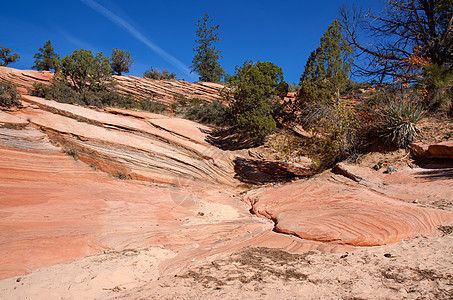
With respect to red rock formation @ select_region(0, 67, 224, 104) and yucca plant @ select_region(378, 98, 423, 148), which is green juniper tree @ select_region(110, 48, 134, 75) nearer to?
red rock formation @ select_region(0, 67, 224, 104)

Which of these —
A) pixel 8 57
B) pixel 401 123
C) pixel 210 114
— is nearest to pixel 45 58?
pixel 8 57

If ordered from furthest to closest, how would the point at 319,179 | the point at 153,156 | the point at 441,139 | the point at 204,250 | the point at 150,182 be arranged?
the point at 153,156, the point at 150,182, the point at 319,179, the point at 441,139, the point at 204,250

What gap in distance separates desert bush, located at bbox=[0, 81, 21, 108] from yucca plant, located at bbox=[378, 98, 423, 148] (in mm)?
12755

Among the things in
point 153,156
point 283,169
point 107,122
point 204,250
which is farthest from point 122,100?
point 204,250

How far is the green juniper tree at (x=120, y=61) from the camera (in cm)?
2889

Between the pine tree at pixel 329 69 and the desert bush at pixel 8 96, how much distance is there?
1149cm

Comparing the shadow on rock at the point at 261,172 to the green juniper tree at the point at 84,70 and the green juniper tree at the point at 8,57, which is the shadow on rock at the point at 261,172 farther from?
the green juniper tree at the point at 8,57

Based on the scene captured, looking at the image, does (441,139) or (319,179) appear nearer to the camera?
(441,139)

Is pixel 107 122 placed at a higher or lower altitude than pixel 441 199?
higher

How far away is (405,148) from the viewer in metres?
8.48

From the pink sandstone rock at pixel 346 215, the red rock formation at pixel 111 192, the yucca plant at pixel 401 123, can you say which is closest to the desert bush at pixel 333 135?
the yucca plant at pixel 401 123

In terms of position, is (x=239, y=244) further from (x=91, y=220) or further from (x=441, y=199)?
(x=441, y=199)

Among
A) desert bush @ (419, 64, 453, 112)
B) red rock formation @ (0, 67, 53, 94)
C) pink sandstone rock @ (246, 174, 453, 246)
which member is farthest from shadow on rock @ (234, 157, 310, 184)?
red rock formation @ (0, 67, 53, 94)

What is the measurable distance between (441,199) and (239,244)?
4.25 metres
